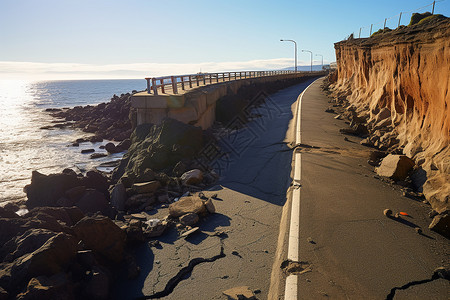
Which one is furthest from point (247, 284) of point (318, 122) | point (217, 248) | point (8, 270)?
point (318, 122)

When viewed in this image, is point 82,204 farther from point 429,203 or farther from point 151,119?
point 429,203

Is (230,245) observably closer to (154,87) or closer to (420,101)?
(420,101)

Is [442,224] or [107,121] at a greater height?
[442,224]

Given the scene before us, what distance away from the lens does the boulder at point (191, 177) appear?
881 cm

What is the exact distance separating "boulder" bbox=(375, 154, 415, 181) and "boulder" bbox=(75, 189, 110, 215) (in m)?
6.82

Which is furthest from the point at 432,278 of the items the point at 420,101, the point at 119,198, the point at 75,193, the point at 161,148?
the point at 75,193

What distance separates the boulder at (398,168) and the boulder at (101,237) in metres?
6.14

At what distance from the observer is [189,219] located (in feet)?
21.2

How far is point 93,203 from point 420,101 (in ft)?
31.1

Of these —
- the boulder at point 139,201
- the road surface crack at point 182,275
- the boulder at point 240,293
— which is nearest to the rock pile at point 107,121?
the boulder at point 139,201

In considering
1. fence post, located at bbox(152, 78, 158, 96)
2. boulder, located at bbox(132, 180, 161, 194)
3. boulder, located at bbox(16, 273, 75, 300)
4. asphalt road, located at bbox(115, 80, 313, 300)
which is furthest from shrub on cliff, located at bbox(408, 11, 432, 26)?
boulder, located at bbox(16, 273, 75, 300)

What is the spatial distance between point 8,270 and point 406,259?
5493 mm

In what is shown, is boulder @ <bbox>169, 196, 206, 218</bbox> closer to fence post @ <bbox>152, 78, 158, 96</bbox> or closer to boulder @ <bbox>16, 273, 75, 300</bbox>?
boulder @ <bbox>16, 273, 75, 300</bbox>

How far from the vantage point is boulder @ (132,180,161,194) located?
8345 millimetres
